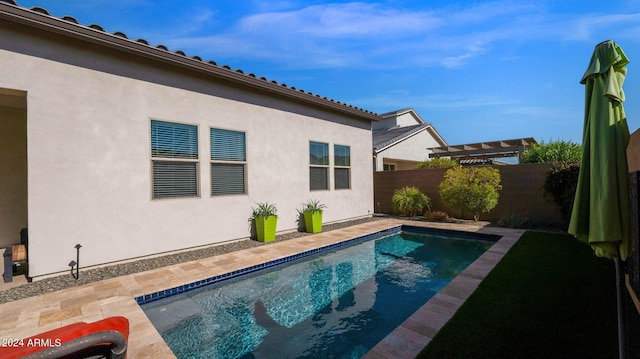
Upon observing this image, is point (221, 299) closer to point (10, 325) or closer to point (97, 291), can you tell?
point (97, 291)

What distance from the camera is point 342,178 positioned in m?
11.3

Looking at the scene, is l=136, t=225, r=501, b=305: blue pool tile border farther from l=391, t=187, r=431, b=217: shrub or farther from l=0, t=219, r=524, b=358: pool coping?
l=391, t=187, r=431, b=217: shrub

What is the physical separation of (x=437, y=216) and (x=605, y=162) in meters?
10.0

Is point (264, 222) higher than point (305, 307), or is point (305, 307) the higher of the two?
point (264, 222)

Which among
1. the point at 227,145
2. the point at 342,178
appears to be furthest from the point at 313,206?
the point at 227,145

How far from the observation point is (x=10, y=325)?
3418 mm

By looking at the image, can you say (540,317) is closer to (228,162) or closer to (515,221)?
(228,162)

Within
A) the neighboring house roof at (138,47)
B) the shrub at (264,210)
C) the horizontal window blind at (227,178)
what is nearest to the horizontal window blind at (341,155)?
the neighboring house roof at (138,47)

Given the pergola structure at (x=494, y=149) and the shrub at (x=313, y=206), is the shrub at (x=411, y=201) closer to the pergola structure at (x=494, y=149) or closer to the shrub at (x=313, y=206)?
the shrub at (x=313, y=206)

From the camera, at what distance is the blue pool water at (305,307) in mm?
3477

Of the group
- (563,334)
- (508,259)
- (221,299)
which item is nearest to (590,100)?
(563,334)

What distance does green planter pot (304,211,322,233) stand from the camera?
29.8 ft

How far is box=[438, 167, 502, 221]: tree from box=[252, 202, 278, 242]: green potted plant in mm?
7227

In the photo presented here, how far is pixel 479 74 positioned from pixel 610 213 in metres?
8.80
